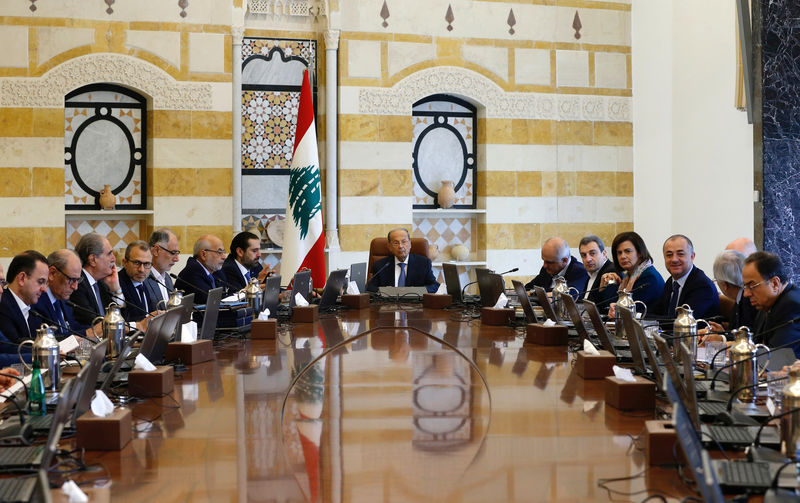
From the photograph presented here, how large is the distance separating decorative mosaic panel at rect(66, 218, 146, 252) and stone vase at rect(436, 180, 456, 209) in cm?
292

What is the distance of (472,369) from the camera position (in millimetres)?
3863

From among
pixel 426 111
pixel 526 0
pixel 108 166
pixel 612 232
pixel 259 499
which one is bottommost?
pixel 259 499

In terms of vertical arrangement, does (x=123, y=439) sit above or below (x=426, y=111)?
below

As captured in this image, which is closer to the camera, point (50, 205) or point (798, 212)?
point (798, 212)

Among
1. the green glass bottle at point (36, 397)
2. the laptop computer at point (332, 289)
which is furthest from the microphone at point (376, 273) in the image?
the green glass bottle at point (36, 397)

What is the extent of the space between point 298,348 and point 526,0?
6011 mm

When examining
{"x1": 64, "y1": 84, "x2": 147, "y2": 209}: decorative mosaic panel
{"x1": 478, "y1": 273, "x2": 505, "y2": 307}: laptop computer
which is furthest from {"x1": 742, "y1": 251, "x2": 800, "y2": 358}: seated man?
{"x1": 64, "y1": 84, "x2": 147, "y2": 209}: decorative mosaic panel

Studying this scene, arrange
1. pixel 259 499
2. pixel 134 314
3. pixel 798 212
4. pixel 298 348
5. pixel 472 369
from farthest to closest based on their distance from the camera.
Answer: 1. pixel 798 212
2. pixel 134 314
3. pixel 298 348
4. pixel 472 369
5. pixel 259 499

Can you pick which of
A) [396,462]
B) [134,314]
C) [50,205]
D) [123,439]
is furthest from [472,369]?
[50,205]

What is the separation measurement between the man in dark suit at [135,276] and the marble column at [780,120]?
441 centimetres

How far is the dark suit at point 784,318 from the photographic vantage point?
3.80 meters

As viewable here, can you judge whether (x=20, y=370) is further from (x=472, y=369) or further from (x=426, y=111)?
(x=426, y=111)

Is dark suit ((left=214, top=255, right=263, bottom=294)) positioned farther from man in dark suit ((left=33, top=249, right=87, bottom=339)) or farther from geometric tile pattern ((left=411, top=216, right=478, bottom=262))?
geometric tile pattern ((left=411, top=216, right=478, bottom=262))

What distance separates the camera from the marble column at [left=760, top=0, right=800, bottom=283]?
21.8 ft
